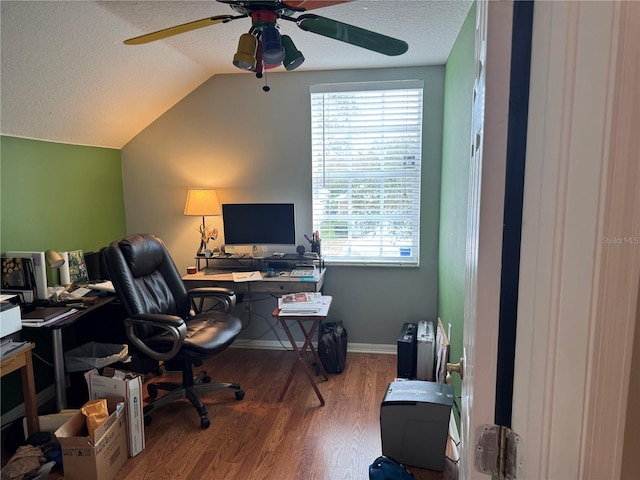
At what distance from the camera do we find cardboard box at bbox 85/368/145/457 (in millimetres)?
2152

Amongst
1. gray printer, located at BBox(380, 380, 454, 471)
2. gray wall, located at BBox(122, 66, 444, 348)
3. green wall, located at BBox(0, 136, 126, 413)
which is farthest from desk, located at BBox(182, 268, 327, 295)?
gray printer, located at BBox(380, 380, 454, 471)

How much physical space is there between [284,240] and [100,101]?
161cm

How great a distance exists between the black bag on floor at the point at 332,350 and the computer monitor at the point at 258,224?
2.58 ft

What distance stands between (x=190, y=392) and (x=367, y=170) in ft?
6.89

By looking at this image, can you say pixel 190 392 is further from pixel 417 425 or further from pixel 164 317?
pixel 417 425

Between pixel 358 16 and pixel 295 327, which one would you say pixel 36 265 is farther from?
pixel 358 16

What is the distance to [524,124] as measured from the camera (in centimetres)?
54

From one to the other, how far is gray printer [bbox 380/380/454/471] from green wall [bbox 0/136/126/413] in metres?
2.22

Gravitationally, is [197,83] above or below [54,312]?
above

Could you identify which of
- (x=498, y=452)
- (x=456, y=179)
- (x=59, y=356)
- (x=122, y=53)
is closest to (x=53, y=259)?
(x=59, y=356)

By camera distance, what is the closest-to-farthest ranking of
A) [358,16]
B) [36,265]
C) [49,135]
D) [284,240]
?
1. [358,16]
2. [36,265]
3. [49,135]
4. [284,240]

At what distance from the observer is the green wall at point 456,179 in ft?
6.86

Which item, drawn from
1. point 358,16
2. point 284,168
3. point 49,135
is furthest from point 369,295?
point 49,135

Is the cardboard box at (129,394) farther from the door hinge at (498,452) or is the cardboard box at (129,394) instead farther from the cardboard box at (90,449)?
the door hinge at (498,452)
